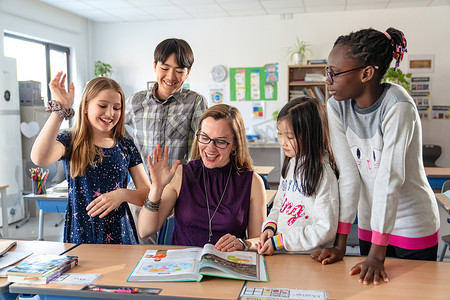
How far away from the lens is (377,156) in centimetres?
143

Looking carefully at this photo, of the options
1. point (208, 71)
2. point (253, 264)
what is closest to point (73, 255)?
point (253, 264)

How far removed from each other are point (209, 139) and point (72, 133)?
0.64 meters

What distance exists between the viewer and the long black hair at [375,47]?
1.39 meters

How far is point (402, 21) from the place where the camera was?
6402mm

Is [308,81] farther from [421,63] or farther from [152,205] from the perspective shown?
[152,205]

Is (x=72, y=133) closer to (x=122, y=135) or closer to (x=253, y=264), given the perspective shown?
(x=122, y=135)

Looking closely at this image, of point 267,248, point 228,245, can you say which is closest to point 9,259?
point 228,245

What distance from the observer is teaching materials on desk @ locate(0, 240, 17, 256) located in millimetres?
1657

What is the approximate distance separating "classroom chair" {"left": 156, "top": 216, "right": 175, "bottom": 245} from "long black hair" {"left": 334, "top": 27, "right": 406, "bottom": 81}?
1214mm

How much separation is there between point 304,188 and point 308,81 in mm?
5220

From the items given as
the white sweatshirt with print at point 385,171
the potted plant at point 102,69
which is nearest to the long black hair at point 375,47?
the white sweatshirt with print at point 385,171

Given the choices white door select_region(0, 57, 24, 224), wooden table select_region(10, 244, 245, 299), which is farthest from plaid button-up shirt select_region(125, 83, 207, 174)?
white door select_region(0, 57, 24, 224)

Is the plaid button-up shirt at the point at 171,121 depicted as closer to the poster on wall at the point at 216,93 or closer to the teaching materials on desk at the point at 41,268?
the teaching materials on desk at the point at 41,268

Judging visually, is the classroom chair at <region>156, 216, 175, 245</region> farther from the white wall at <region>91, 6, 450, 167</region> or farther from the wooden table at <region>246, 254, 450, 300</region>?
the white wall at <region>91, 6, 450, 167</region>
